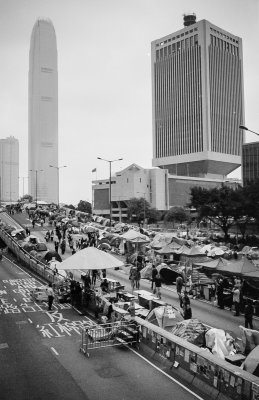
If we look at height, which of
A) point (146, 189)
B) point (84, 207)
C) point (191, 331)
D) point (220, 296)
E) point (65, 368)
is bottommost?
point (65, 368)

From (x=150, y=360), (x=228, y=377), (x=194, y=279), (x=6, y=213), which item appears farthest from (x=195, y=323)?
(x=6, y=213)

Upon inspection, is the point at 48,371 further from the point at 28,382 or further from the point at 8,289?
the point at 8,289

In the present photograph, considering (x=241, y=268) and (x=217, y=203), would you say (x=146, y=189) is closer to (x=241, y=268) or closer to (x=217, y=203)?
(x=217, y=203)

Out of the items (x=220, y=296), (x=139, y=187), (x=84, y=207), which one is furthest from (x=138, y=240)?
(x=84, y=207)

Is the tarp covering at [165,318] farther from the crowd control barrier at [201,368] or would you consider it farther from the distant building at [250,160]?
the distant building at [250,160]

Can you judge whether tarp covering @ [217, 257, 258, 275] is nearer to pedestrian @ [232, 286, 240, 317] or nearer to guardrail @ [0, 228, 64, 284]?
pedestrian @ [232, 286, 240, 317]

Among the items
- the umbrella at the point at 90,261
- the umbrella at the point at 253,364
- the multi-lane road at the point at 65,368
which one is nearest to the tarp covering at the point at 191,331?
the multi-lane road at the point at 65,368
